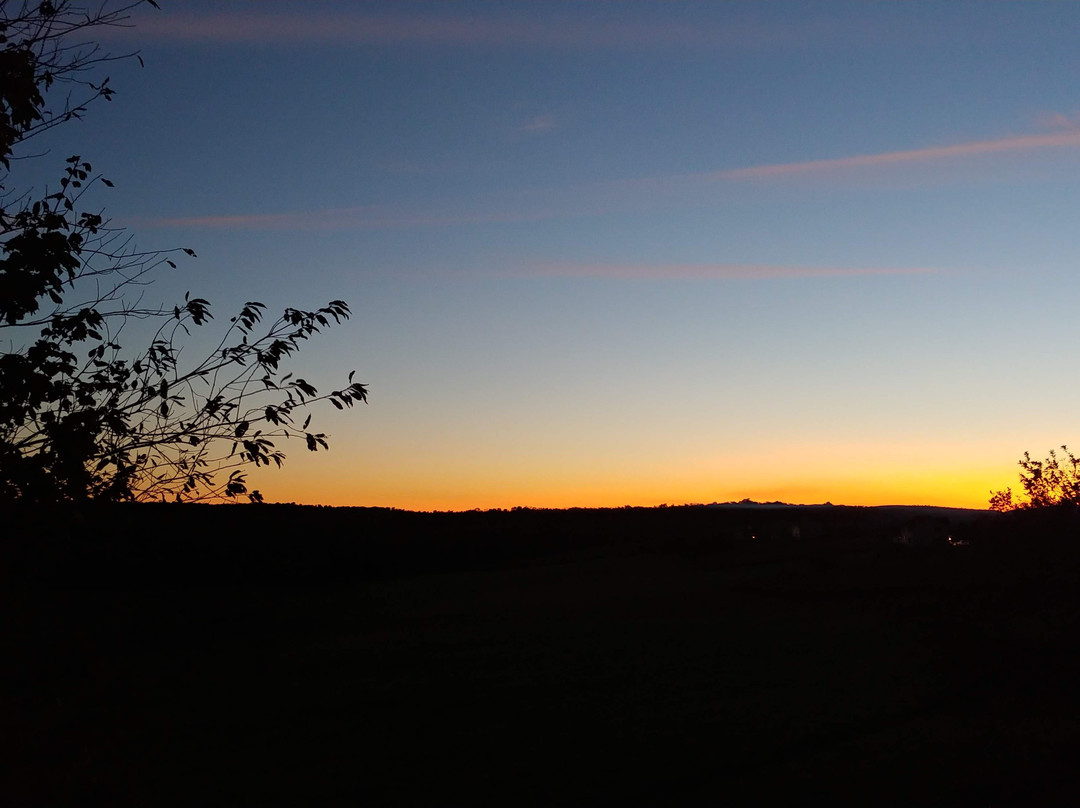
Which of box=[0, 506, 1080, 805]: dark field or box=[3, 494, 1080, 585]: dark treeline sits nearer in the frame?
box=[0, 506, 1080, 805]: dark field

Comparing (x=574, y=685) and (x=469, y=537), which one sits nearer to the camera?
(x=574, y=685)

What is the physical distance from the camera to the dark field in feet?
27.3

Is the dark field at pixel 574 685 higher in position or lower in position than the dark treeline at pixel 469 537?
lower

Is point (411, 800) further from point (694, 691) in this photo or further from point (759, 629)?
point (759, 629)

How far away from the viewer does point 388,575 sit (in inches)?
1419

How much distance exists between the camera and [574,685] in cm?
1216

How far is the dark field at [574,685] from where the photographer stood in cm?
831

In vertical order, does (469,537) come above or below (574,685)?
above

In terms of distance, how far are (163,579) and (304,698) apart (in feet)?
77.7

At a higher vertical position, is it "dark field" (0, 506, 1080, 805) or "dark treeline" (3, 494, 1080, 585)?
"dark treeline" (3, 494, 1080, 585)

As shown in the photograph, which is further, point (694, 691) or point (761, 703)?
point (694, 691)

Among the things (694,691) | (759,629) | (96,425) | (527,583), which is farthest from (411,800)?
(527,583)

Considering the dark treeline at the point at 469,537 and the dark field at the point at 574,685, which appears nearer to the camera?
the dark field at the point at 574,685

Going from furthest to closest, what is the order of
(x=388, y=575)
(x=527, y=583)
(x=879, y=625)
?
(x=388, y=575) < (x=527, y=583) < (x=879, y=625)
